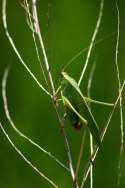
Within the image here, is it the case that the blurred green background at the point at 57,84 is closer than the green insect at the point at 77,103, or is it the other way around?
the green insect at the point at 77,103

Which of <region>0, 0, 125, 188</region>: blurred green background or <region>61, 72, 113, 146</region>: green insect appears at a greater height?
<region>61, 72, 113, 146</region>: green insect

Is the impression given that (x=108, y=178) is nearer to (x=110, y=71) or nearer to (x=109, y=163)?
(x=109, y=163)

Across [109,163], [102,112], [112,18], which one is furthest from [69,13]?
[109,163]

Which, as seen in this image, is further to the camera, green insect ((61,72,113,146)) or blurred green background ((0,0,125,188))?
blurred green background ((0,0,125,188))

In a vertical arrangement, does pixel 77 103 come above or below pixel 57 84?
above

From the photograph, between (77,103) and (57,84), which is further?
(57,84)
